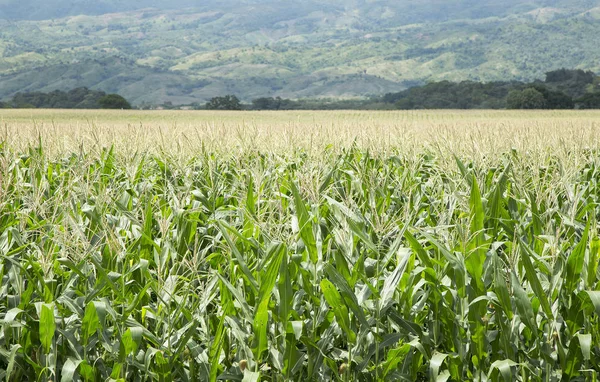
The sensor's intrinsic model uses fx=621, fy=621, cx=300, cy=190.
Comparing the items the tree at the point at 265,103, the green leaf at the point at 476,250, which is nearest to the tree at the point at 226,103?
the tree at the point at 265,103

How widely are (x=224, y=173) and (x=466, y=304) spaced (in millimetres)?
5022

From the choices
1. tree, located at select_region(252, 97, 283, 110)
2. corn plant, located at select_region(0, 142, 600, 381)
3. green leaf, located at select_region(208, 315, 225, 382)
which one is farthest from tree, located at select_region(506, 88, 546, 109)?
green leaf, located at select_region(208, 315, 225, 382)

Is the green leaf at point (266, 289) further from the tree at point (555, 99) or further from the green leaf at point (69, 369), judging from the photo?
the tree at point (555, 99)

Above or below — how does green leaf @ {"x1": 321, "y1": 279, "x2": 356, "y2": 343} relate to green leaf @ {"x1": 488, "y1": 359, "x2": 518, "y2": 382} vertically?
above

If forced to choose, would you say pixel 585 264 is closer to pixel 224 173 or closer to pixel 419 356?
pixel 419 356

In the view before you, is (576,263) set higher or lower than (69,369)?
higher

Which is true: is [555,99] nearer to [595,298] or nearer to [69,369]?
[595,298]

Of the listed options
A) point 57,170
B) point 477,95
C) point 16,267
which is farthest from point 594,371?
point 477,95

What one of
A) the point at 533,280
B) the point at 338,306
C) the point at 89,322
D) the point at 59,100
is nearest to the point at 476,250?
the point at 533,280

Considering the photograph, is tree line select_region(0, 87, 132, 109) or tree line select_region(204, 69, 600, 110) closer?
tree line select_region(204, 69, 600, 110)

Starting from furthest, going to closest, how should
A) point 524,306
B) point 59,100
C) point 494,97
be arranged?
point 59,100
point 494,97
point 524,306

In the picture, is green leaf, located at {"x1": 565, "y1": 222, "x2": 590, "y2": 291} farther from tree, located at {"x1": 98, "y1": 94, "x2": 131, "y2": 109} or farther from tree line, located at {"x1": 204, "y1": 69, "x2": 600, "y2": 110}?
tree, located at {"x1": 98, "y1": 94, "x2": 131, "y2": 109}

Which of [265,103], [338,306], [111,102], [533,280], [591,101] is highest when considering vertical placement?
[533,280]

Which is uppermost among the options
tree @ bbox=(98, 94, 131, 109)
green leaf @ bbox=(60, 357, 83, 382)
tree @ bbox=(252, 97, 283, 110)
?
green leaf @ bbox=(60, 357, 83, 382)
